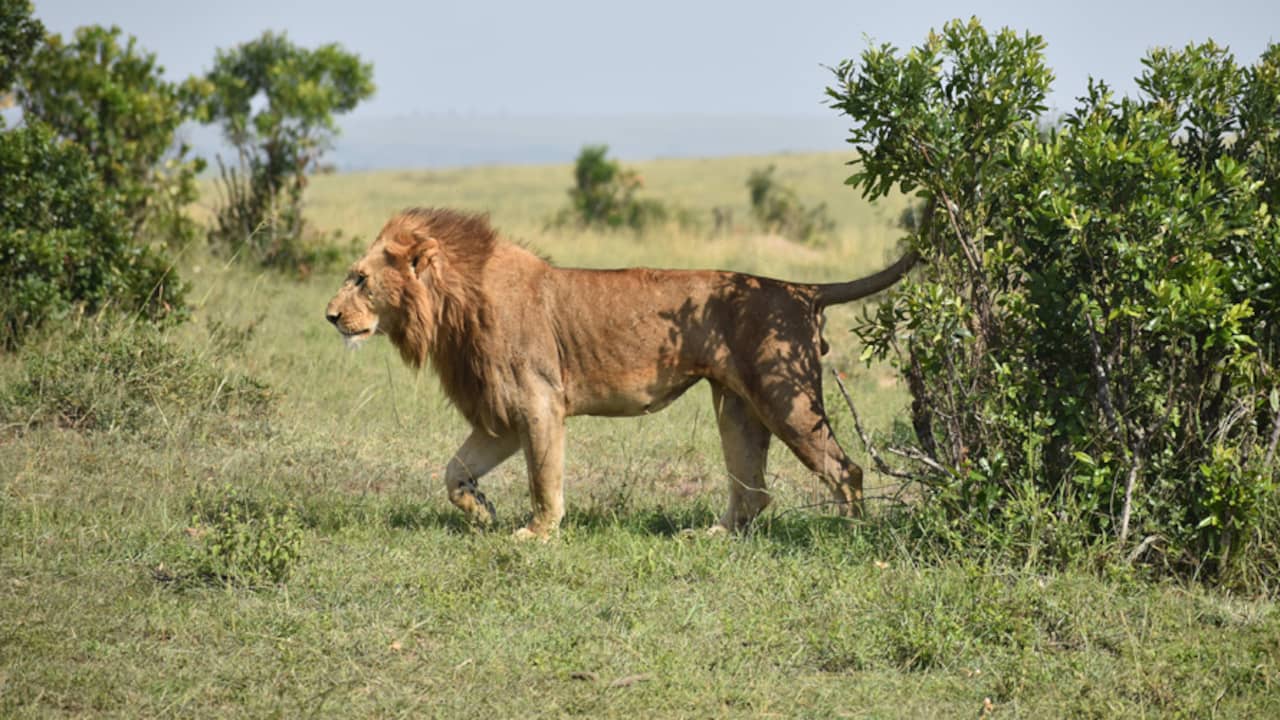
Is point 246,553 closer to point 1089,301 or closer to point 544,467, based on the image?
point 544,467

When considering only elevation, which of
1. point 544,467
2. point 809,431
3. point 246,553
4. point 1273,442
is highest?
point 1273,442

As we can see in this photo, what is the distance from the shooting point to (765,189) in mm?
27969

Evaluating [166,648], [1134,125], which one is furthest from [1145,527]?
[166,648]

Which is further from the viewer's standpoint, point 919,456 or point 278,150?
point 278,150

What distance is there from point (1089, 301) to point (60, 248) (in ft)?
25.5

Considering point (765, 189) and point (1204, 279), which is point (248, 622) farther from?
point (765, 189)

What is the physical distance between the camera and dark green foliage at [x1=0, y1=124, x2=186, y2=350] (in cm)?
974

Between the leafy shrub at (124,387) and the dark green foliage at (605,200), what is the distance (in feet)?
47.8

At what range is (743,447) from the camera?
6984 millimetres

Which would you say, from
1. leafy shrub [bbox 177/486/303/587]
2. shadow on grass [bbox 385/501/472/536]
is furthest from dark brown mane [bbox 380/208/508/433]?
leafy shrub [bbox 177/486/303/587]

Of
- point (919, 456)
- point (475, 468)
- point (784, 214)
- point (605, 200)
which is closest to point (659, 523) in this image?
point (475, 468)

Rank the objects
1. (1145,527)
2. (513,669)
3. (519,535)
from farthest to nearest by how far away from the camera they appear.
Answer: (519,535)
(1145,527)
(513,669)

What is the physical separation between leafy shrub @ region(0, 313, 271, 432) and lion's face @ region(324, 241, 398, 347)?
1744 mm

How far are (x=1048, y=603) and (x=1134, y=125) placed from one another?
2.15 m
